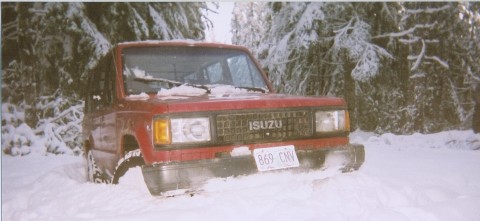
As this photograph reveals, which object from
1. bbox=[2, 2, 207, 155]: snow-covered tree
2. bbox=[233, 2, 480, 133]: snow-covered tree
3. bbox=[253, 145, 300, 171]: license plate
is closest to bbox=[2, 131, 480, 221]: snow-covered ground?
bbox=[253, 145, 300, 171]: license plate

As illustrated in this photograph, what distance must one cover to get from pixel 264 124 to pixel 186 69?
1086 millimetres

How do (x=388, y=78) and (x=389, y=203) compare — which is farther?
(x=388, y=78)

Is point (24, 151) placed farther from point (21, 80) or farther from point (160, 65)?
point (160, 65)

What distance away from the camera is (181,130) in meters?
2.53

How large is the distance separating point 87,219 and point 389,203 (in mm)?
2173

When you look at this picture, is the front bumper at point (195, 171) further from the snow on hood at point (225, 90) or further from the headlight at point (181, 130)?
the snow on hood at point (225, 90)

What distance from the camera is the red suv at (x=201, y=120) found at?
250 cm

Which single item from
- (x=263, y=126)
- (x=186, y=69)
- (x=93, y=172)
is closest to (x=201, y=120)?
(x=263, y=126)

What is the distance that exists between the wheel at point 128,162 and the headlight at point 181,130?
345 millimetres

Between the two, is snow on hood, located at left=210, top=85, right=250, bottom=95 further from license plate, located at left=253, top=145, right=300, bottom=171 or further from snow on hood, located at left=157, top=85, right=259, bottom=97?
license plate, located at left=253, top=145, right=300, bottom=171

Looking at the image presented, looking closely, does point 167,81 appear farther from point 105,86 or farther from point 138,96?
point 105,86

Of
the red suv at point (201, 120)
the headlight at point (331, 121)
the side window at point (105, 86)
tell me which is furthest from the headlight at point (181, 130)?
the side window at point (105, 86)

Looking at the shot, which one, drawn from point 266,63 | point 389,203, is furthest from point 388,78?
point 389,203

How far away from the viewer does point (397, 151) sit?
6512 mm
